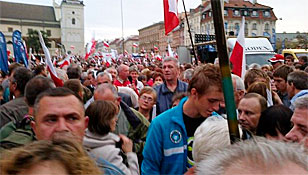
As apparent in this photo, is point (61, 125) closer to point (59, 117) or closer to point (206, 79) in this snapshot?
point (59, 117)

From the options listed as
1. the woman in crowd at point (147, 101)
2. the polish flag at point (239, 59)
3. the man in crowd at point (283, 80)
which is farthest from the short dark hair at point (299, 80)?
the woman in crowd at point (147, 101)

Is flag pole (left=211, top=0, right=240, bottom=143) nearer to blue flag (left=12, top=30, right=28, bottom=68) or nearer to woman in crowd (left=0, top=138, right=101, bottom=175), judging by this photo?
woman in crowd (left=0, top=138, right=101, bottom=175)

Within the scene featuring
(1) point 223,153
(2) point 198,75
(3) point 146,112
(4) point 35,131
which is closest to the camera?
(1) point 223,153

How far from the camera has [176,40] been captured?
80500 mm

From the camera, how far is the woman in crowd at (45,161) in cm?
112

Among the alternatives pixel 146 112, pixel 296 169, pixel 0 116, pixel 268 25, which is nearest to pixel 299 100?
pixel 296 169

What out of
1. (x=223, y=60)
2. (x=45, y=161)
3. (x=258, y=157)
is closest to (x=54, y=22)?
(x=45, y=161)

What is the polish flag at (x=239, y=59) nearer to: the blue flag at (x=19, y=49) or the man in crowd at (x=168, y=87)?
the man in crowd at (x=168, y=87)

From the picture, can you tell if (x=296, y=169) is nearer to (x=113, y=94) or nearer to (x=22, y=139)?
(x=22, y=139)

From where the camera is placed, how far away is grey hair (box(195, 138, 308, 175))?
96 centimetres

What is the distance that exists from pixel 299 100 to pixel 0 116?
288 cm

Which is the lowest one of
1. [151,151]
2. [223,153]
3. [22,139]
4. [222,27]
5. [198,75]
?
[151,151]

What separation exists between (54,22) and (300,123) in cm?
11881

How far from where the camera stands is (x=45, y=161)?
1.15 meters
